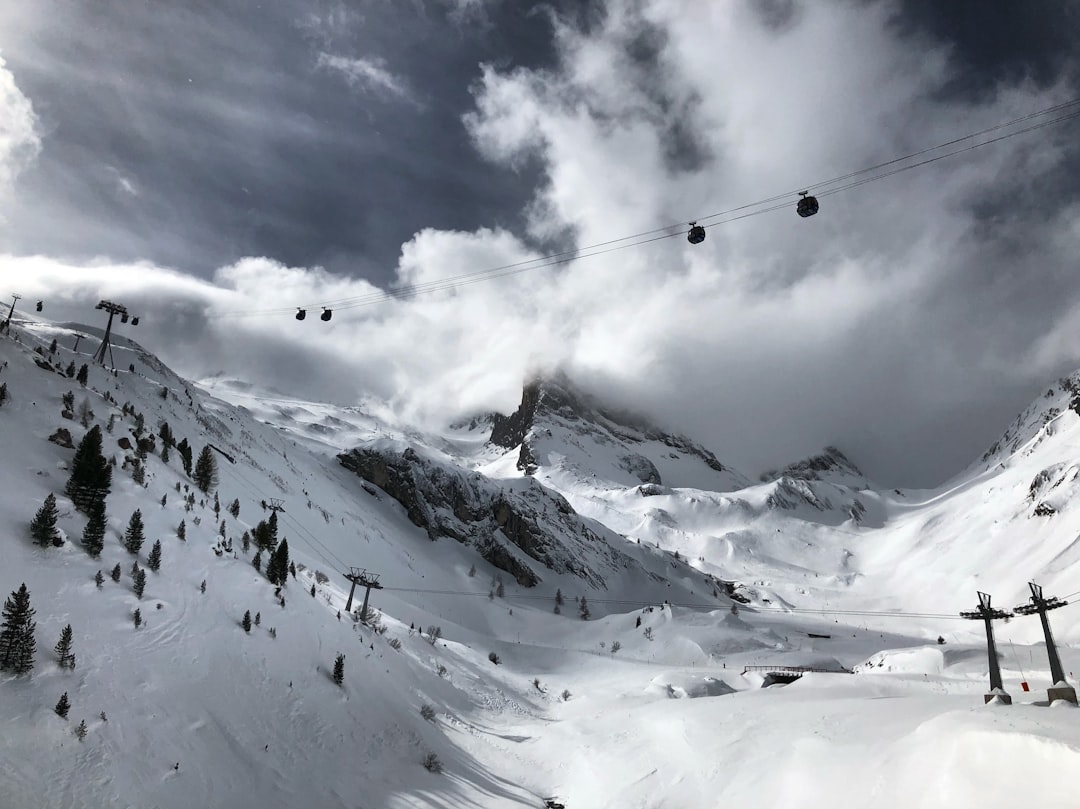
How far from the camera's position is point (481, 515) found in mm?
106938

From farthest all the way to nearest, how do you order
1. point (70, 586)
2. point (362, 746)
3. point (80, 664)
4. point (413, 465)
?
1. point (413, 465)
2. point (362, 746)
3. point (70, 586)
4. point (80, 664)

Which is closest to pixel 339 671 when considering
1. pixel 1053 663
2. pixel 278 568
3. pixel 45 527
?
A: pixel 278 568

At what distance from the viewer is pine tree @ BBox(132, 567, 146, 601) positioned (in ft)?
51.3

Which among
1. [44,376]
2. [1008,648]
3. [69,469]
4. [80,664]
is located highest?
[44,376]

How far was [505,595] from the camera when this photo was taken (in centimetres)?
8794

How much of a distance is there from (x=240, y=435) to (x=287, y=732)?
217 ft

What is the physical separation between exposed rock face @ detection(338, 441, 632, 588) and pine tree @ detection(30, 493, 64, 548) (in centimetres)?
8208

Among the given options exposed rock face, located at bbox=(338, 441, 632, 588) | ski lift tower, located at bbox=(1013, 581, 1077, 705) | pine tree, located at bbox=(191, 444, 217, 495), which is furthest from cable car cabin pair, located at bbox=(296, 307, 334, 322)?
exposed rock face, located at bbox=(338, 441, 632, 588)

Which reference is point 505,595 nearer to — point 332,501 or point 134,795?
point 332,501

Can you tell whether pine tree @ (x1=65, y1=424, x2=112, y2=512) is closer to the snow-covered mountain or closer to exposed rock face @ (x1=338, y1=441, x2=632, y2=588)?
the snow-covered mountain

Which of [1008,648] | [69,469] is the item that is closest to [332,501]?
Result: [69,469]

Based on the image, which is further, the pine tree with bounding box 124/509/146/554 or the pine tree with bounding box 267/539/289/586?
the pine tree with bounding box 267/539/289/586

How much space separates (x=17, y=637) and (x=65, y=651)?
972mm

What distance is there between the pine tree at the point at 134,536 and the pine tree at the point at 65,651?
5.11 metres
